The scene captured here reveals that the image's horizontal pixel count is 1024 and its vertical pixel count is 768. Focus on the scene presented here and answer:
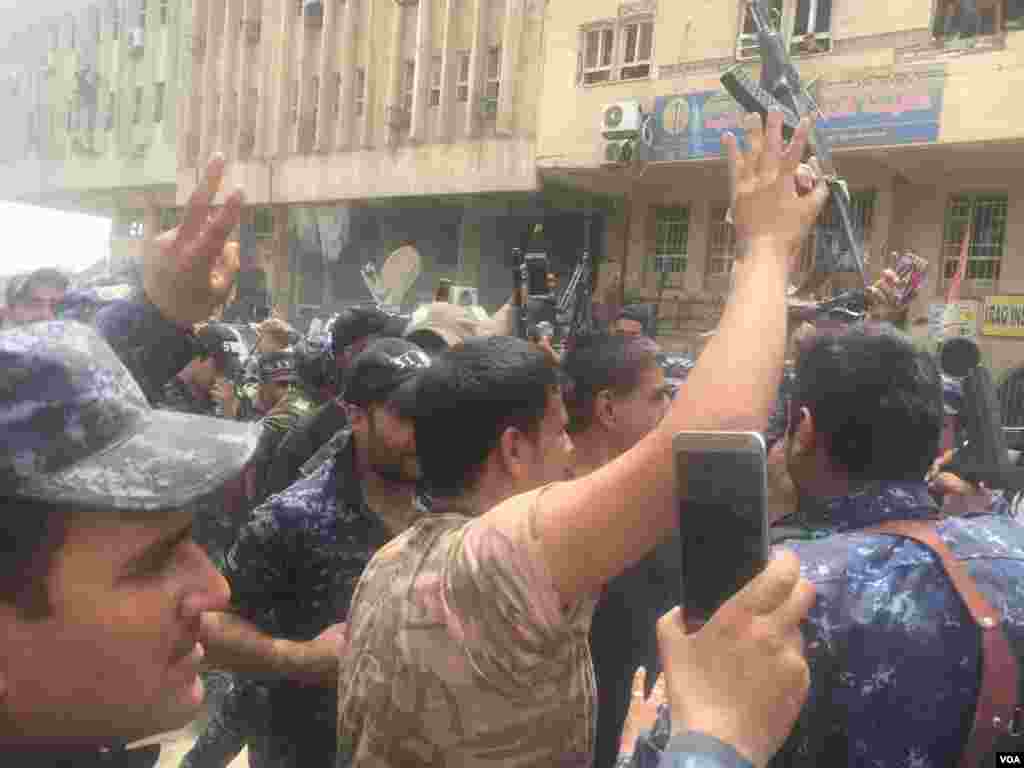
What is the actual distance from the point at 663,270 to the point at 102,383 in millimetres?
14915

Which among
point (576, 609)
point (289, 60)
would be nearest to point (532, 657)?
point (576, 609)

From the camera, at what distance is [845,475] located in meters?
1.66

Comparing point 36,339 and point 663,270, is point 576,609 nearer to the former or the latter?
point 36,339

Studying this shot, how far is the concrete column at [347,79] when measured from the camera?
19062mm

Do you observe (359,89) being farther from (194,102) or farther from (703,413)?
(703,413)

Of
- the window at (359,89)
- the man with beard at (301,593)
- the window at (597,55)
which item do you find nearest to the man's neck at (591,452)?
the man with beard at (301,593)

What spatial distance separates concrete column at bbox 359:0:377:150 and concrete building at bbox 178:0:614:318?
0.03m

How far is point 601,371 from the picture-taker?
3.02m

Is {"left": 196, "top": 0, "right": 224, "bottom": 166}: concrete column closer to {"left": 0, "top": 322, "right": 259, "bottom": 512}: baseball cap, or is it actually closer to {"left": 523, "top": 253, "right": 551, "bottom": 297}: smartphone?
{"left": 523, "top": 253, "right": 551, "bottom": 297}: smartphone

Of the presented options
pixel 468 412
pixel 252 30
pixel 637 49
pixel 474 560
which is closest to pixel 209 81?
pixel 252 30

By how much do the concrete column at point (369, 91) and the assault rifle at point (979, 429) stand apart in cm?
1698

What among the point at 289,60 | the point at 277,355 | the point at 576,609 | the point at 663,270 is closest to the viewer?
the point at 576,609

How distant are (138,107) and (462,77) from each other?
11628 mm

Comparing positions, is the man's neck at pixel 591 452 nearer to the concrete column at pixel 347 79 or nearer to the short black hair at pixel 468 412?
the short black hair at pixel 468 412
